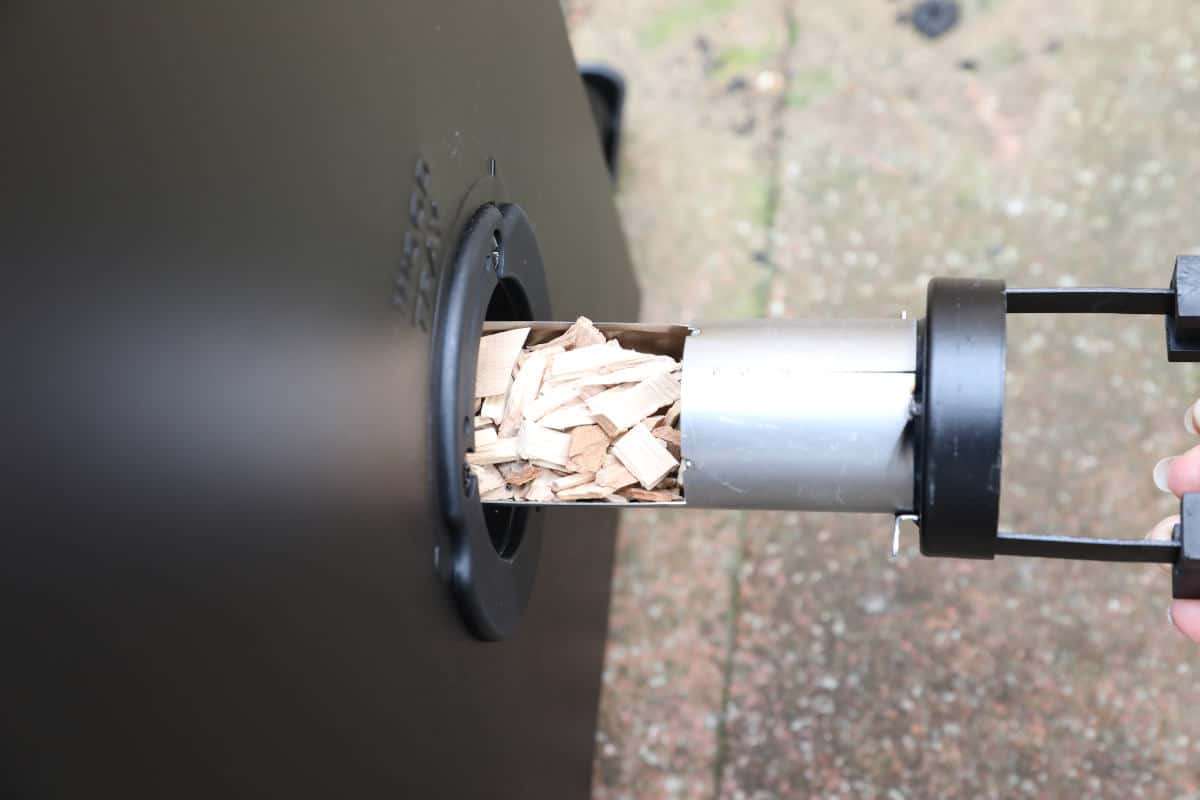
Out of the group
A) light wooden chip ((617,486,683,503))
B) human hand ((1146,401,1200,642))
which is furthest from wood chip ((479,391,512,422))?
human hand ((1146,401,1200,642))

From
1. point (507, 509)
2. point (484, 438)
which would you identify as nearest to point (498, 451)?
point (484, 438)

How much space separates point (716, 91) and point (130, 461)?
1607 mm

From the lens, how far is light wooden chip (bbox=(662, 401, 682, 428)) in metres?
0.77

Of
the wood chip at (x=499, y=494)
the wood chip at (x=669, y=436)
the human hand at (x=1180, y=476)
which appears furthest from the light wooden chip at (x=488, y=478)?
the human hand at (x=1180, y=476)

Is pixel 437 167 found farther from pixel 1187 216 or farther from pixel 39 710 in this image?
pixel 1187 216

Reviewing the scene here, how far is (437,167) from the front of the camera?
689mm

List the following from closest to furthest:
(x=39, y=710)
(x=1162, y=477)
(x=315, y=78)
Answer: (x=39, y=710), (x=315, y=78), (x=1162, y=477)

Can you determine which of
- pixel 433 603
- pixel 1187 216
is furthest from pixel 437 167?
pixel 1187 216

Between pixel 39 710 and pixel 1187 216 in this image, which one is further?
pixel 1187 216

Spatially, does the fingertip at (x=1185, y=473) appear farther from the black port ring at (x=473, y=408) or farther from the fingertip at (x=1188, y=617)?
the black port ring at (x=473, y=408)

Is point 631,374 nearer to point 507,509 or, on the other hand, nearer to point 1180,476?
point 507,509

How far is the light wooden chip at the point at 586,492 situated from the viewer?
761 mm

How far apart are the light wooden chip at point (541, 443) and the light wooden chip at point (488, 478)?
3 cm

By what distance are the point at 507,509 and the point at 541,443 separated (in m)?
0.13
